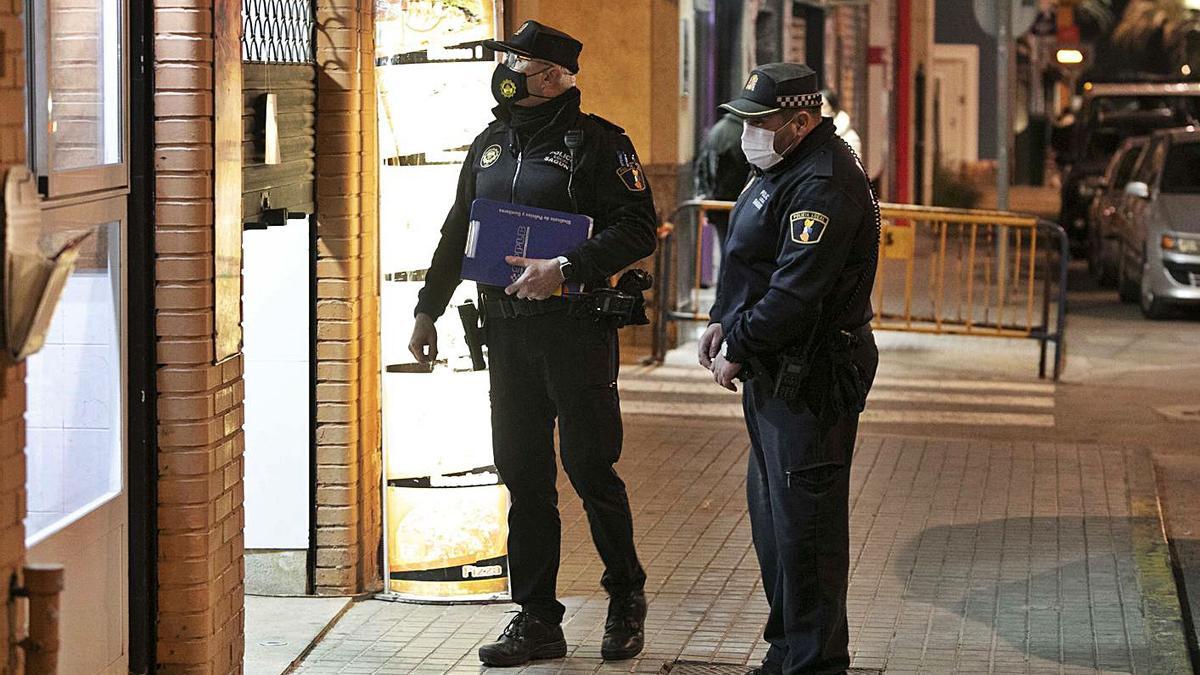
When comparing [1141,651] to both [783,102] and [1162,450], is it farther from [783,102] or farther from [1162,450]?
[1162,450]

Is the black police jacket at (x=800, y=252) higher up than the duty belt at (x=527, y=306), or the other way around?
the black police jacket at (x=800, y=252)

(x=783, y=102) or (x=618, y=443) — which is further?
(x=618, y=443)

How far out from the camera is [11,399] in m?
3.80

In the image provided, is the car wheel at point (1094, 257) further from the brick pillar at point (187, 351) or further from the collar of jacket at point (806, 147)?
the brick pillar at point (187, 351)

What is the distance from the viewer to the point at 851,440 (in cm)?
540

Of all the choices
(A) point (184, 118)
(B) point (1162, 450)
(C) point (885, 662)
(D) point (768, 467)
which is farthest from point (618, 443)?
(B) point (1162, 450)

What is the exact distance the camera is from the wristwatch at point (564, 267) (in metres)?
5.57

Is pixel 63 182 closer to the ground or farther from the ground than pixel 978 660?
farther from the ground

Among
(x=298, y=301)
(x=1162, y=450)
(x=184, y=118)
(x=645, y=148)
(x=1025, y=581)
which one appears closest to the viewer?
(x=184, y=118)

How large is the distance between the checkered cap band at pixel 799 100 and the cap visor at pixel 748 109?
0.03 meters

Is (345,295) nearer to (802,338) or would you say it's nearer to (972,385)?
(802,338)

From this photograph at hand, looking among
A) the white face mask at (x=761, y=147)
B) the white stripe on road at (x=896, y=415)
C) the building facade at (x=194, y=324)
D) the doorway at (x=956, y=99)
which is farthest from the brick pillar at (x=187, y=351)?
the doorway at (x=956, y=99)

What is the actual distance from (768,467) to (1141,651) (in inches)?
64.7

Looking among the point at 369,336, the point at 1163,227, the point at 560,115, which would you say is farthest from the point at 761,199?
the point at 1163,227
